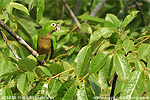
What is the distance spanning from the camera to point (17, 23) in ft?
6.49

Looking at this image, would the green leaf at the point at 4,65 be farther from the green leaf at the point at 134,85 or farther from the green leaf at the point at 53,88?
the green leaf at the point at 134,85

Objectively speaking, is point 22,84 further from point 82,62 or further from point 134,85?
point 134,85

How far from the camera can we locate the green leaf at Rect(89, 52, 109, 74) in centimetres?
122

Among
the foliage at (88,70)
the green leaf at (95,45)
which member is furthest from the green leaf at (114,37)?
the green leaf at (95,45)

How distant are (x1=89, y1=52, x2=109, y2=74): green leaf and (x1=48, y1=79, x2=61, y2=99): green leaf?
23 centimetres

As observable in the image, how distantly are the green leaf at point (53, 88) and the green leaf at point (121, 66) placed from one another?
349 mm

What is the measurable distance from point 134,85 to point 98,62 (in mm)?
224

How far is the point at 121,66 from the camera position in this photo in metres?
1.20

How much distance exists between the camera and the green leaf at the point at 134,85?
43.0 inches

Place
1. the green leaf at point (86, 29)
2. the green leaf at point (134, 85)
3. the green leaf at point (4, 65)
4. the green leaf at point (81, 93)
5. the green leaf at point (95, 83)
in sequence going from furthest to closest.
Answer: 1. the green leaf at point (86, 29)
2. the green leaf at point (4, 65)
3. the green leaf at point (95, 83)
4. the green leaf at point (81, 93)
5. the green leaf at point (134, 85)

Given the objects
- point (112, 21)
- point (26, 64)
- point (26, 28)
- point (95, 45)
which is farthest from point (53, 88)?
point (26, 28)

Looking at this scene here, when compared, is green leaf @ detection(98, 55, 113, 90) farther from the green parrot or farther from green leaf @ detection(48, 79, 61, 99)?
the green parrot

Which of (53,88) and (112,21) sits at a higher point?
(112,21)

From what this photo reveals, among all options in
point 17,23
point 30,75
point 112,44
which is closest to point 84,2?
point 17,23
